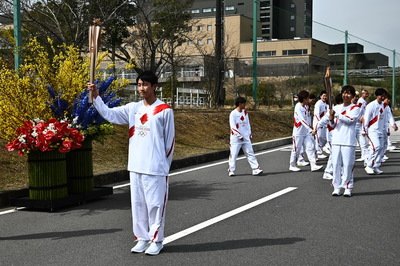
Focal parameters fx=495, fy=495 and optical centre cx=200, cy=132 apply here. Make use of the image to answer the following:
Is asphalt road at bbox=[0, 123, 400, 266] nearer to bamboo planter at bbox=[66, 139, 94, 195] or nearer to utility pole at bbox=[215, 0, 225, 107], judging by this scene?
bamboo planter at bbox=[66, 139, 94, 195]

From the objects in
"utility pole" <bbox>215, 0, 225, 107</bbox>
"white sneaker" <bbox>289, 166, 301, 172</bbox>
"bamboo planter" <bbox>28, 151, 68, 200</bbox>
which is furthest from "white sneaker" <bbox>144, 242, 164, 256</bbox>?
"utility pole" <bbox>215, 0, 225, 107</bbox>

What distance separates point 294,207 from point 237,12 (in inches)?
2942

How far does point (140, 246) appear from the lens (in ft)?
17.4

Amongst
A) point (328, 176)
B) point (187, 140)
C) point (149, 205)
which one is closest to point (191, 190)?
point (328, 176)

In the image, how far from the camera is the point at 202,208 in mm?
7547

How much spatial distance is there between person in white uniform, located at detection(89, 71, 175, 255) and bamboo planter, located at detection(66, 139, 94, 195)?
9.17 feet

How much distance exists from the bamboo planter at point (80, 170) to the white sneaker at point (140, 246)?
2890 mm

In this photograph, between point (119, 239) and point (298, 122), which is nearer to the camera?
point (119, 239)

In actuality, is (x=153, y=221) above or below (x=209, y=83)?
below

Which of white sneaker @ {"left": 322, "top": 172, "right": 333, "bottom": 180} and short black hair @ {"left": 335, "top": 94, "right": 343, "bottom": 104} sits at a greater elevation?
short black hair @ {"left": 335, "top": 94, "right": 343, "bottom": 104}

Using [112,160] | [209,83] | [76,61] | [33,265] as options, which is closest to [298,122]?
[112,160]

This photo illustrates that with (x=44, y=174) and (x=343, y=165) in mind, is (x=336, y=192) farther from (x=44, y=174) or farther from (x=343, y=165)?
(x=44, y=174)

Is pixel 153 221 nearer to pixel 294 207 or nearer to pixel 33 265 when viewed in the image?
pixel 33 265

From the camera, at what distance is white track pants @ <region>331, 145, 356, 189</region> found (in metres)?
8.29
